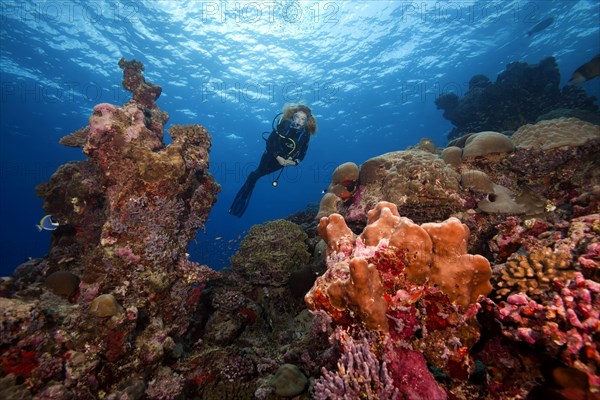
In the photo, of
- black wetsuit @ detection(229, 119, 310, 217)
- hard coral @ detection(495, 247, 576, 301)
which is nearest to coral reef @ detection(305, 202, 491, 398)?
hard coral @ detection(495, 247, 576, 301)

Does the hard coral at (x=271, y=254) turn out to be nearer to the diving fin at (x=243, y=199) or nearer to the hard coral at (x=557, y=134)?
the diving fin at (x=243, y=199)

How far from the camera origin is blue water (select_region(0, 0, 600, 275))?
60.2 feet

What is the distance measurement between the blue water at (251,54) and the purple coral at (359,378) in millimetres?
6462

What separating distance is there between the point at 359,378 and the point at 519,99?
20.7m

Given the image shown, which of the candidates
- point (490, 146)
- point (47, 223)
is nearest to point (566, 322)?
→ point (490, 146)

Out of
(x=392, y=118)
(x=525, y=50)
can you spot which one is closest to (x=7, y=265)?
(x=392, y=118)

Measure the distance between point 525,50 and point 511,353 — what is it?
1587 inches

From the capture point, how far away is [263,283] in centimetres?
743

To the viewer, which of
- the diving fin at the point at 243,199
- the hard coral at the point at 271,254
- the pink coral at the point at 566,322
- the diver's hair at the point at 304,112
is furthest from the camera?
the diving fin at the point at 243,199

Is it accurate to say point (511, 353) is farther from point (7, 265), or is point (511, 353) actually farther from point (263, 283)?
point (7, 265)

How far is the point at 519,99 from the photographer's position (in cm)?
1673

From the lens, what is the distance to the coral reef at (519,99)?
15.6 meters

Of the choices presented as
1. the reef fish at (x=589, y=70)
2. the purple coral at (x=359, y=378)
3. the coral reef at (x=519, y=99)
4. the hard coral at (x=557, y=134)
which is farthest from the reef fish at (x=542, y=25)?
the purple coral at (x=359, y=378)

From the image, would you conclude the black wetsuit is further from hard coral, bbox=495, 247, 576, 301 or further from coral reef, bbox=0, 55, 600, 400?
hard coral, bbox=495, 247, 576, 301
